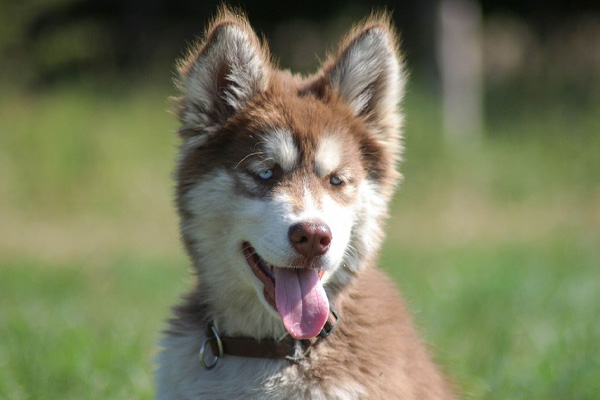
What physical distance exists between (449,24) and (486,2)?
4.81 metres

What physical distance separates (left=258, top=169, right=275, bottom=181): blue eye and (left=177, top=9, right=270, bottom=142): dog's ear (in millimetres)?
372

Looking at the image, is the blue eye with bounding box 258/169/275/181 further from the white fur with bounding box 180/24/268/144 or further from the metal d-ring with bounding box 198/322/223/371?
the metal d-ring with bounding box 198/322/223/371

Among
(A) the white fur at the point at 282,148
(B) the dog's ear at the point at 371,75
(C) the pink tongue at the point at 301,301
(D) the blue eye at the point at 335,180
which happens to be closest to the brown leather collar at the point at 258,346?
(C) the pink tongue at the point at 301,301

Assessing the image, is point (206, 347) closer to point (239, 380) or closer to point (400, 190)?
point (239, 380)

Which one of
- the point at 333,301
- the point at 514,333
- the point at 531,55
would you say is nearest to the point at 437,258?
the point at 514,333

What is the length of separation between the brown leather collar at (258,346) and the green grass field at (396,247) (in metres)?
0.45

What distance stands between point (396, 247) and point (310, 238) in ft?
27.8

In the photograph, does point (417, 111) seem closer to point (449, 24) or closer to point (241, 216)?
point (449, 24)

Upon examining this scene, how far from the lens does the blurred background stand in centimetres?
615

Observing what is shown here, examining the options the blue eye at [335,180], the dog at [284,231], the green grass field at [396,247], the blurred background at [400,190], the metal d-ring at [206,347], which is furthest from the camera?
the blurred background at [400,190]

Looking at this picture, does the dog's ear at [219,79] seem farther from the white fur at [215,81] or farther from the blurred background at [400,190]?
the blurred background at [400,190]

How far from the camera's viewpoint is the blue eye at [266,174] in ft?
13.6

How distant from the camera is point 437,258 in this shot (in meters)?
11.0

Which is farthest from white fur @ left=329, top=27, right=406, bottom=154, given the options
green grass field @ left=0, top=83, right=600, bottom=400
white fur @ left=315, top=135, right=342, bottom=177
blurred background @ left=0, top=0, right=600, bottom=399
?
green grass field @ left=0, top=83, right=600, bottom=400
